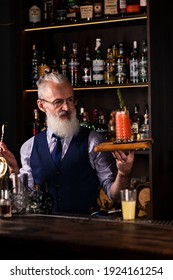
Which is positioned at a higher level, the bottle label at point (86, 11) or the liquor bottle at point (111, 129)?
the bottle label at point (86, 11)

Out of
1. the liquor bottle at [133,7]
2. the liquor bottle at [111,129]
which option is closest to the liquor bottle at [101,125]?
the liquor bottle at [111,129]

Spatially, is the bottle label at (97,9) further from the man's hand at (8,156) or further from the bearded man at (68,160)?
the man's hand at (8,156)

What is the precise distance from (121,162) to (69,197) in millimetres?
646

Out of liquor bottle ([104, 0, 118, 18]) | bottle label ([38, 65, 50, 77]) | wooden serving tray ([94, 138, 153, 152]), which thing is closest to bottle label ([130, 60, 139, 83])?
liquor bottle ([104, 0, 118, 18])

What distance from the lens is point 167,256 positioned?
213cm

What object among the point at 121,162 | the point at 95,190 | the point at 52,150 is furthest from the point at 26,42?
the point at 121,162

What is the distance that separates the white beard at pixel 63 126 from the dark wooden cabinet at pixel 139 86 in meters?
0.67

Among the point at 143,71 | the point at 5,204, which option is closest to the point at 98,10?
the point at 143,71

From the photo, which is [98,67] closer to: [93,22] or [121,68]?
[121,68]

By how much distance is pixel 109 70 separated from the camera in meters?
4.59

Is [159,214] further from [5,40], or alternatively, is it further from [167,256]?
[167,256]

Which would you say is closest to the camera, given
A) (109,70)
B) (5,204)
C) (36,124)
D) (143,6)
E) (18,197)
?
(5,204)

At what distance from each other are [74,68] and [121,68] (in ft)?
1.30

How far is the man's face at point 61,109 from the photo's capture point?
3.75 metres
